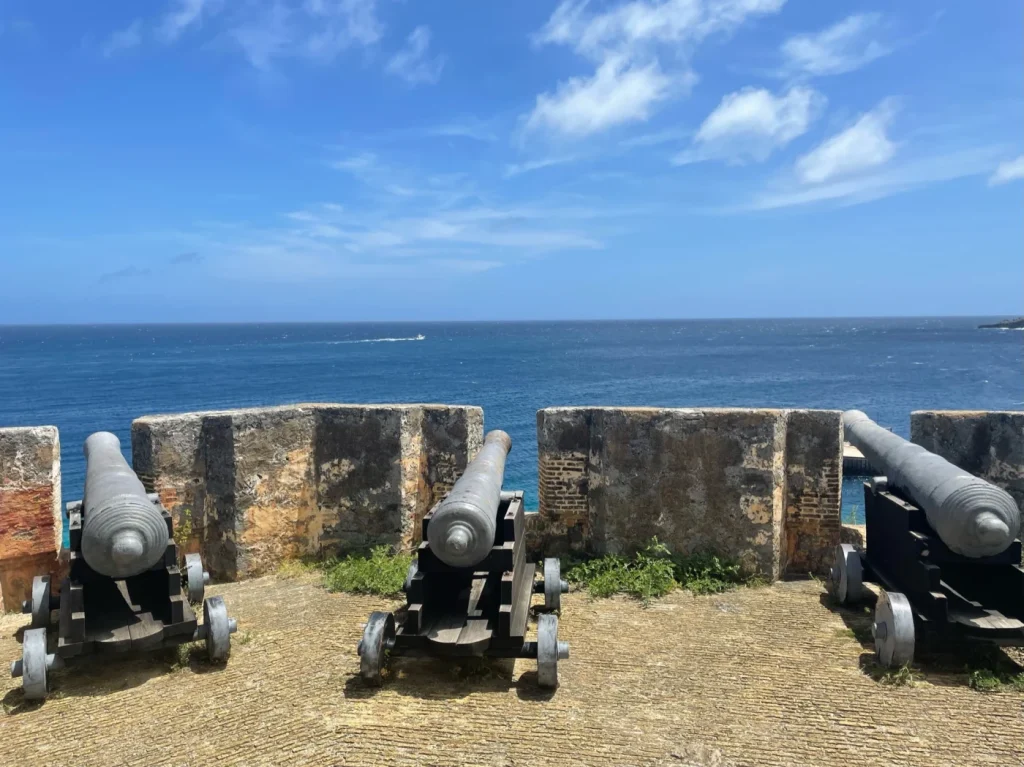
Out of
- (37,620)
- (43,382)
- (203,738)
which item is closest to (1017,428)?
(203,738)

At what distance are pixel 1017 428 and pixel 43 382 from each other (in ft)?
226

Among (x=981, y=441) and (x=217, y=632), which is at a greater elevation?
(x=981, y=441)

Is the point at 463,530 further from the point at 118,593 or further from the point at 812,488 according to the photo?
the point at 812,488

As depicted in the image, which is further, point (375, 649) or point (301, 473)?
point (301, 473)

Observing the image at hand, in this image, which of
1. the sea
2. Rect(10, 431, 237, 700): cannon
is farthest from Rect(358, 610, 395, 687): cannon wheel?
the sea

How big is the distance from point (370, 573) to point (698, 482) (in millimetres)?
3217

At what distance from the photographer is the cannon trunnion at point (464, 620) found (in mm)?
4898

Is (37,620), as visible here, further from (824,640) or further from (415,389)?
(415,389)

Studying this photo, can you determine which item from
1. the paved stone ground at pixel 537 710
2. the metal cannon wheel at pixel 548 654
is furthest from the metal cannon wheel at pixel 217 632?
the metal cannon wheel at pixel 548 654

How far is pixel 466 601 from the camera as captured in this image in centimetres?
529

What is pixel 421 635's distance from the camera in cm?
493

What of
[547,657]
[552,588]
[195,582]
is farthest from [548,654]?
[195,582]

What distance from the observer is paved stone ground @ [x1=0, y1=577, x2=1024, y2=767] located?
425cm

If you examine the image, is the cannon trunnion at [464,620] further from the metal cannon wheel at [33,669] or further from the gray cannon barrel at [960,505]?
the gray cannon barrel at [960,505]
